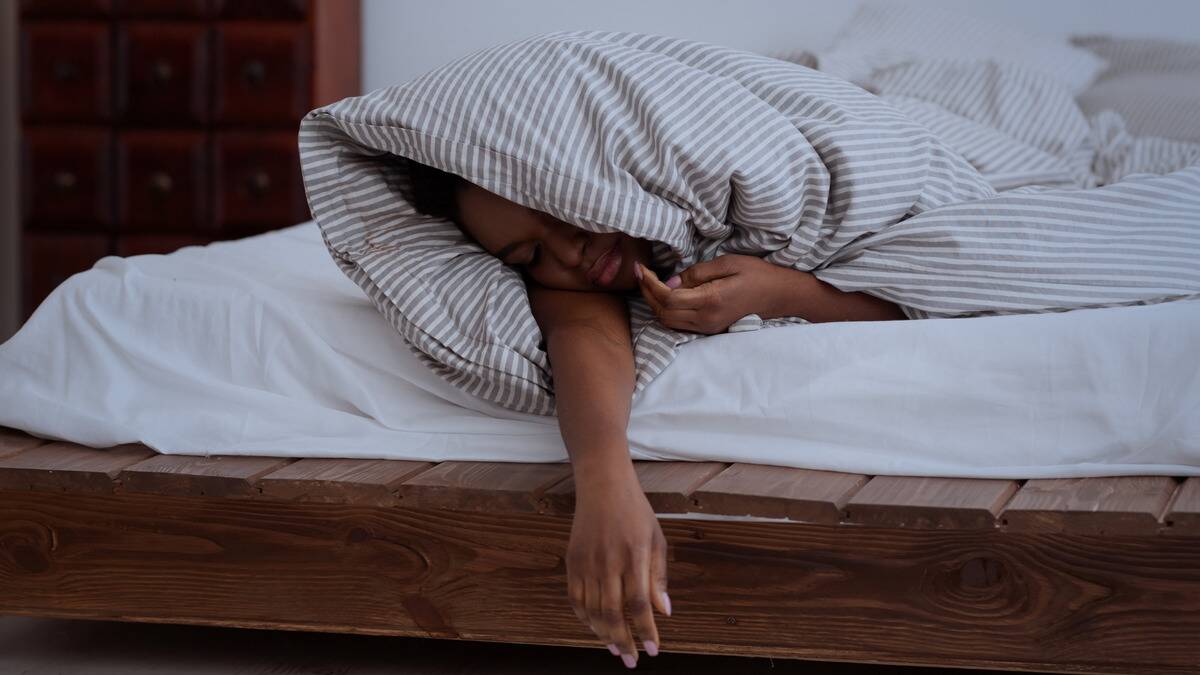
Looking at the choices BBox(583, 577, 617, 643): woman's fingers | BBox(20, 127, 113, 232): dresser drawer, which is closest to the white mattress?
BBox(583, 577, 617, 643): woman's fingers

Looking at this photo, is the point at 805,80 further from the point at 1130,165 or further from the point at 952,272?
the point at 1130,165

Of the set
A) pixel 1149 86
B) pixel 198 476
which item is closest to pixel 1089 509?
pixel 198 476

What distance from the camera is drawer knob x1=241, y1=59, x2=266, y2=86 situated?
2.35 meters

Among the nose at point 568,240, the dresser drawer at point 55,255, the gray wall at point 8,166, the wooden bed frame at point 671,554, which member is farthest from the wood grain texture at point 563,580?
the gray wall at point 8,166

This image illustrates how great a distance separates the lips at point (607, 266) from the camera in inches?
40.4

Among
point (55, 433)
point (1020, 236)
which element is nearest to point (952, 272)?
point (1020, 236)

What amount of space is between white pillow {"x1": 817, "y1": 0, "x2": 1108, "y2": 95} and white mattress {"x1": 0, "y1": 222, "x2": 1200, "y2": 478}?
1.15 meters

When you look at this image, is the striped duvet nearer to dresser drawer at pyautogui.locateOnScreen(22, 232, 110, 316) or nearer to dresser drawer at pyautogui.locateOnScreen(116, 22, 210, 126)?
dresser drawer at pyautogui.locateOnScreen(116, 22, 210, 126)

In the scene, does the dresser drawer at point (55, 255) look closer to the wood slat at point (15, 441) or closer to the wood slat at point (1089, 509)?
the wood slat at point (15, 441)

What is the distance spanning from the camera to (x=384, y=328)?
3.62 feet

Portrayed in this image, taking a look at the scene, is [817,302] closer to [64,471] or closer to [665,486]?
[665,486]

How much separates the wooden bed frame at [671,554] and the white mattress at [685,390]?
0.02m

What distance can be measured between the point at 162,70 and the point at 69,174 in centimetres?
28

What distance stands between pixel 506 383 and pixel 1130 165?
109cm
